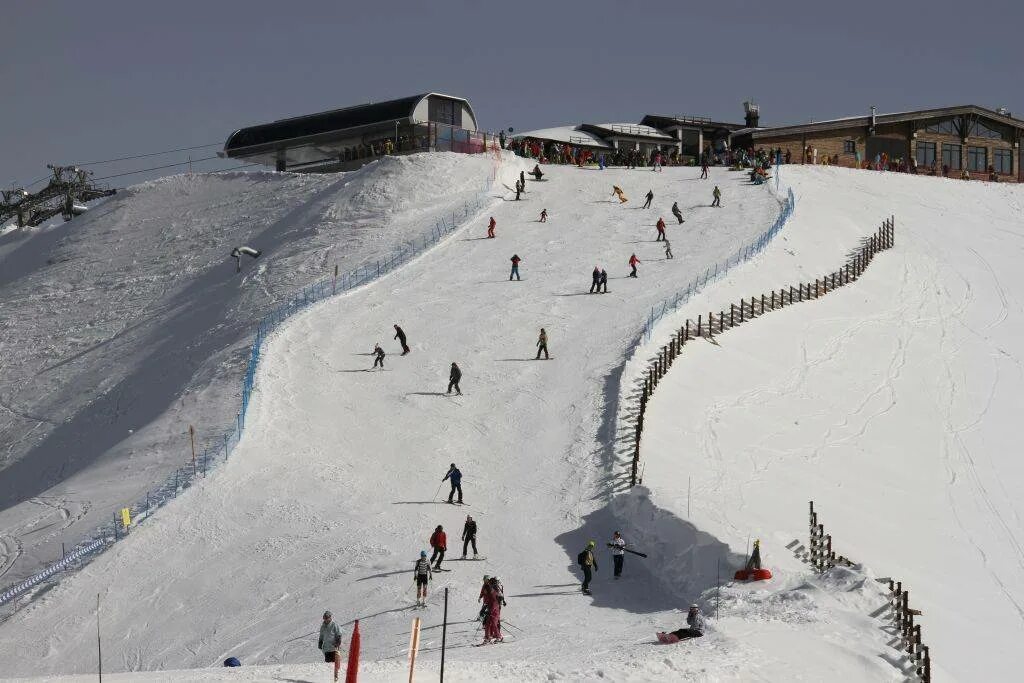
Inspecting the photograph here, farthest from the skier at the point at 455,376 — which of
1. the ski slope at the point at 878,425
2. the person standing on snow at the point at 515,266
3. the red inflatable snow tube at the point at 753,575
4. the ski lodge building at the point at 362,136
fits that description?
the ski lodge building at the point at 362,136

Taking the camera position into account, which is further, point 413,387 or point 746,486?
point 413,387

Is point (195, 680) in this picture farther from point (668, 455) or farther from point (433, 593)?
point (668, 455)

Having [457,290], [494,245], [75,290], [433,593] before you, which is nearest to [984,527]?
[433,593]

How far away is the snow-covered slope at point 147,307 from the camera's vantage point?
101 ft

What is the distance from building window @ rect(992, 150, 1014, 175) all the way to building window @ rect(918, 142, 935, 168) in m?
4.52

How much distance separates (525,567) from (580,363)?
12.6m

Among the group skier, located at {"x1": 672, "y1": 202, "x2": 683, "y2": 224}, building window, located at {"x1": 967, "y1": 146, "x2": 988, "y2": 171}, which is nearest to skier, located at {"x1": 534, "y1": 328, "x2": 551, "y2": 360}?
skier, located at {"x1": 672, "y1": 202, "x2": 683, "y2": 224}

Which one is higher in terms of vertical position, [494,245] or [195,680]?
[494,245]

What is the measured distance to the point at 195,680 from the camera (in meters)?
15.2

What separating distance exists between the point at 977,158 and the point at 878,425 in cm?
4610

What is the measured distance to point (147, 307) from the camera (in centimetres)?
5047

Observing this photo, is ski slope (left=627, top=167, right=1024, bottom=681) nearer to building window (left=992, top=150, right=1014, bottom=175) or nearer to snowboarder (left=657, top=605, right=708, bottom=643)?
snowboarder (left=657, top=605, right=708, bottom=643)

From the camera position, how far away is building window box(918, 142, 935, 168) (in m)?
74.6

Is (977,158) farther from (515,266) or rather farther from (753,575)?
(753,575)
